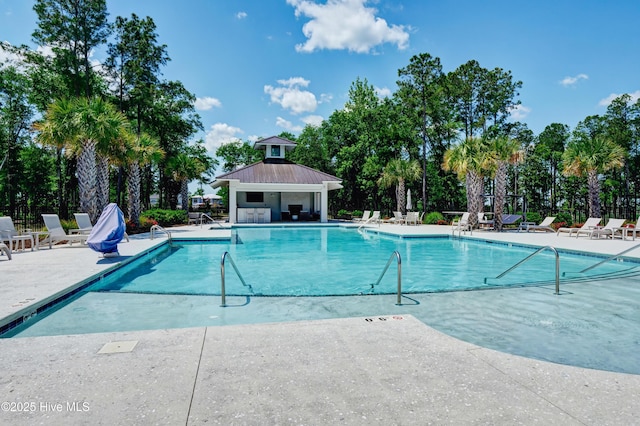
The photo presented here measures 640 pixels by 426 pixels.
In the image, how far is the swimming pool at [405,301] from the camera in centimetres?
446

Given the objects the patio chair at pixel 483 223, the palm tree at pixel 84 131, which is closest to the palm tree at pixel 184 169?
the palm tree at pixel 84 131

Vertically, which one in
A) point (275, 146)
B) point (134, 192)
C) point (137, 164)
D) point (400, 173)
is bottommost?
point (134, 192)

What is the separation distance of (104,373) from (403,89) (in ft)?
95.2

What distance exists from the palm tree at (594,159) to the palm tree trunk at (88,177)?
21349 millimetres

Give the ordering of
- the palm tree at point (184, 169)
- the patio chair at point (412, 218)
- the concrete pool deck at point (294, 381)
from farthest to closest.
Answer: the palm tree at point (184, 169) → the patio chair at point (412, 218) → the concrete pool deck at point (294, 381)

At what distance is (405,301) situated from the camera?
5867mm

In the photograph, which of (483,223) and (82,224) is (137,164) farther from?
(483,223)

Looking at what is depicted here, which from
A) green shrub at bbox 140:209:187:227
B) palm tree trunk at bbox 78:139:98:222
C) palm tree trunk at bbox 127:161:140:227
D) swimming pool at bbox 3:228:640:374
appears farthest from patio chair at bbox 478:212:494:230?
palm tree trunk at bbox 127:161:140:227

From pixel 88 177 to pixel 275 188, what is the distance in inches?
466

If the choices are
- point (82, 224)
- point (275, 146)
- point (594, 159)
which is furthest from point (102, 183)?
point (594, 159)

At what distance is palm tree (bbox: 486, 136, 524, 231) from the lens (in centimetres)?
1788

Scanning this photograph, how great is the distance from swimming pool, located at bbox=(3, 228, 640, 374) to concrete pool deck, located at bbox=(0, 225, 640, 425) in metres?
1.31

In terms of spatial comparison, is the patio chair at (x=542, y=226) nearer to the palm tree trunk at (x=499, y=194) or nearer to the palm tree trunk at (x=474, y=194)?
the palm tree trunk at (x=499, y=194)

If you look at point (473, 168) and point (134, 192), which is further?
point (134, 192)
